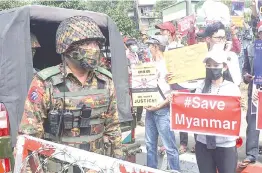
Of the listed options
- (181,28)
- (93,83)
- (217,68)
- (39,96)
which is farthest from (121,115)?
(181,28)

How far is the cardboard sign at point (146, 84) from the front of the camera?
4.55 m

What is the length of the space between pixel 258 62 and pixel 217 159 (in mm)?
1289

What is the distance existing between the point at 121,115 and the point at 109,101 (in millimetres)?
1318

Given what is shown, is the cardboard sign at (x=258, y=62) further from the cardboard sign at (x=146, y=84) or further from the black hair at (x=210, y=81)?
the cardboard sign at (x=146, y=84)

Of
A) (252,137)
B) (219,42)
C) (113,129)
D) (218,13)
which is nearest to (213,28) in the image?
(219,42)

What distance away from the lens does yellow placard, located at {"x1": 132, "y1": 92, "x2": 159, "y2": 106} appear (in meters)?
4.55

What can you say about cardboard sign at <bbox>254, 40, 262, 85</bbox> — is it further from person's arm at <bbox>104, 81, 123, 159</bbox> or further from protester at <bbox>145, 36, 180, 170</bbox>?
person's arm at <bbox>104, 81, 123, 159</bbox>

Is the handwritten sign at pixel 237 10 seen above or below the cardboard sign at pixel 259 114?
above

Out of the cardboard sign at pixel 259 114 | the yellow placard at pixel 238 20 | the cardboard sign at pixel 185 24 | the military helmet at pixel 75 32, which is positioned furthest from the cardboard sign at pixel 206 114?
the yellow placard at pixel 238 20

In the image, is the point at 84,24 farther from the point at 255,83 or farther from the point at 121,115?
the point at 255,83

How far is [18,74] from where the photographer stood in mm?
3461

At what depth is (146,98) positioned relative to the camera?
15.0 feet

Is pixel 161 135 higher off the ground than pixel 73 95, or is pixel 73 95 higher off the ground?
pixel 73 95

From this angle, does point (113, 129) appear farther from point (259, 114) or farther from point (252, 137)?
point (252, 137)
